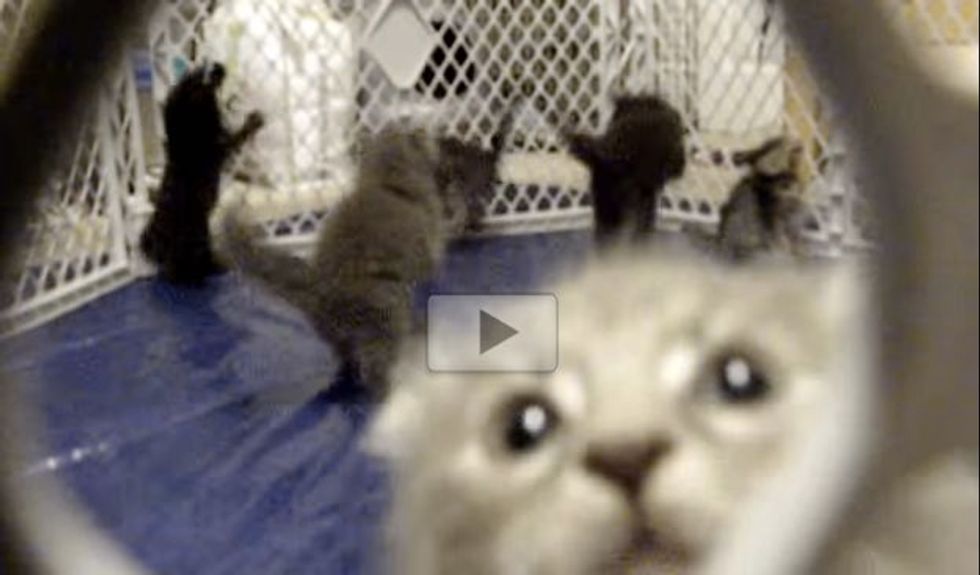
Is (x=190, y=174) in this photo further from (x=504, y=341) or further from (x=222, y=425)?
(x=504, y=341)

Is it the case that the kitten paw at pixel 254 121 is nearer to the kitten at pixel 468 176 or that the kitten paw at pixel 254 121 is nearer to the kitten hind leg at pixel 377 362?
the kitten at pixel 468 176

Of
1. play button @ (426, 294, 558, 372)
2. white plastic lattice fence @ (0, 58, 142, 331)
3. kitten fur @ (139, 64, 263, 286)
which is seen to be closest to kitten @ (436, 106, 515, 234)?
kitten fur @ (139, 64, 263, 286)

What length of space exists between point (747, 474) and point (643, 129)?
1092mm

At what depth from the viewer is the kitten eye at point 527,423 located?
0.36 meters

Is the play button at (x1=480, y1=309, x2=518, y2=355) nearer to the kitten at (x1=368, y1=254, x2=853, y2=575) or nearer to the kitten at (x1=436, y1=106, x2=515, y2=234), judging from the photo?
the kitten at (x1=368, y1=254, x2=853, y2=575)

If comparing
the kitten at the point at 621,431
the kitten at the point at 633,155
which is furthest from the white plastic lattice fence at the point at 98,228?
the kitten at the point at 621,431

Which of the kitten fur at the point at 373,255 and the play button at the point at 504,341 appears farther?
the kitten fur at the point at 373,255

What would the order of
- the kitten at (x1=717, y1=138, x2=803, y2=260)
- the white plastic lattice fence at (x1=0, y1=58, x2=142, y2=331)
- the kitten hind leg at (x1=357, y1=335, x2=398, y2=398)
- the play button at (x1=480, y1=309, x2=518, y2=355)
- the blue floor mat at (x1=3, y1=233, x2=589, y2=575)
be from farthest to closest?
the white plastic lattice fence at (x1=0, y1=58, x2=142, y2=331), the kitten at (x1=717, y1=138, x2=803, y2=260), the kitten hind leg at (x1=357, y1=335, x2=398, y2=398), the blue floor mat at (x1=3, y1=233, x2=589, y2=575), the play button at (x1=480, y1=309, x2=518, y2=355)

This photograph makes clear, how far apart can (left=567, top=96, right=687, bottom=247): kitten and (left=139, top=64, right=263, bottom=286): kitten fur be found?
414mm

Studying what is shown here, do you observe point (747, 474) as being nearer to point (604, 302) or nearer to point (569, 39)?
point (604, 302)

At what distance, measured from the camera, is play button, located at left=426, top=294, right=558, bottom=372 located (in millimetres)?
397

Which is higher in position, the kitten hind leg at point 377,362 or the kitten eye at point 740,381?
the kitten eye at point 740,381

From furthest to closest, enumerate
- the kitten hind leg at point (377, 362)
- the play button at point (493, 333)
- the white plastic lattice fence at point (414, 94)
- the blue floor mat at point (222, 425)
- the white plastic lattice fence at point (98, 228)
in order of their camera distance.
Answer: the white plastic lattice fence at point (414, 94)
the white plastic lattice fence at point (98, 228)
the kitten hind leg at point (377, 362)
the blue floor mat at point (222, 425)
the play button at point (493, 333)

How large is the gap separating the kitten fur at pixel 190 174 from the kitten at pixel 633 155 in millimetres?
414
